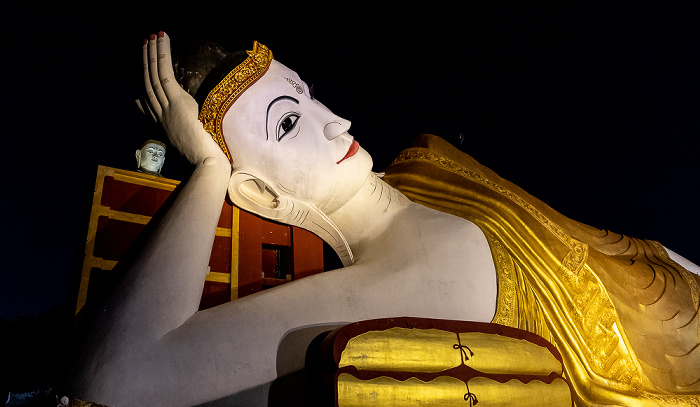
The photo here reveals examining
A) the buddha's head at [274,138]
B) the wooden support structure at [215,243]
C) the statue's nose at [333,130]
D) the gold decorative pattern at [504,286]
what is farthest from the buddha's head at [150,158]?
the gold decorative pattern at [504,286]

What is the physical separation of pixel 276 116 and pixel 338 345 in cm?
105

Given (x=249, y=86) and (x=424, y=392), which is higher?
(x=249, y=86)

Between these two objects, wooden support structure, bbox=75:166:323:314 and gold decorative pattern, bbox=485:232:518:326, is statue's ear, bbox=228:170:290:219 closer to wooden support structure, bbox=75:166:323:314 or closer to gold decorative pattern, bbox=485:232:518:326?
wooden support structure, bbox=75:166:323:314

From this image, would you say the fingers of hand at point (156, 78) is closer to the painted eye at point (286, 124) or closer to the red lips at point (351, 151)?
the painted eye at point (286, 124)

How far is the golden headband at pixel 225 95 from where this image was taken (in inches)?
78.4

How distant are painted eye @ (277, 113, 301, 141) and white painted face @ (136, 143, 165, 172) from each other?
1.40 meters

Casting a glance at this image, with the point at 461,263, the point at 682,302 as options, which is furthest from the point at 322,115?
the point at 682,302

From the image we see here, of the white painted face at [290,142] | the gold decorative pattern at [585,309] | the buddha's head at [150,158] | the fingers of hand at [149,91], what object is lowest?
the gold decorative pattern at [585,309]

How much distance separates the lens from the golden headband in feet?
6.54

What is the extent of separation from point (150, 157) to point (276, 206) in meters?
1.60

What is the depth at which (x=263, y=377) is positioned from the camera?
1395 millimetres

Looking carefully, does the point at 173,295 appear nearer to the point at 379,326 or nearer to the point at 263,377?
the point at 263,377

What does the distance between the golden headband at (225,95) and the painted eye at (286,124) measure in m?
0.21

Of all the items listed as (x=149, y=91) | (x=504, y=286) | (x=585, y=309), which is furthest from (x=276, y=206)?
(x=585, y=309)
